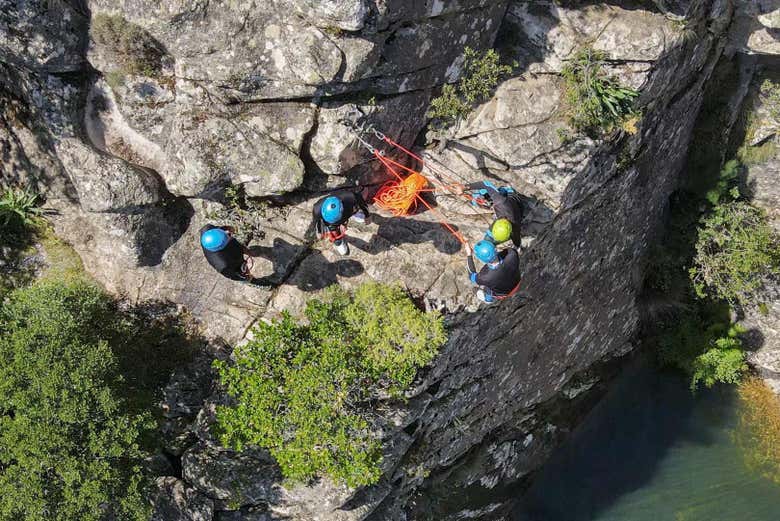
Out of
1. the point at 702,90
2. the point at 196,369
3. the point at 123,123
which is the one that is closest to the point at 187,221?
the point at 123,123

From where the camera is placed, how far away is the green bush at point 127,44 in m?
11.1

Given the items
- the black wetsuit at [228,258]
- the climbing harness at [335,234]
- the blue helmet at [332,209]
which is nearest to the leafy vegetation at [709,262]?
the climbing harness at [335,234]

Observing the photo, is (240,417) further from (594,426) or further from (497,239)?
(594,426)

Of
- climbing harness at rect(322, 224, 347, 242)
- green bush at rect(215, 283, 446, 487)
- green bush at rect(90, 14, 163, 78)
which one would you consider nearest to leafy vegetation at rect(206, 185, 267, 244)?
climbing harness at rect(322, 224, 347, 242)

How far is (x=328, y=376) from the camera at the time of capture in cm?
1112

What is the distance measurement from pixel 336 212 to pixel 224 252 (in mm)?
2176

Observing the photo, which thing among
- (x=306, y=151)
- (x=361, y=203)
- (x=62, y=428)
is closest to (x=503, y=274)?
(x=361, y=203)

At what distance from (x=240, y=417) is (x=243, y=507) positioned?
10.4 ft

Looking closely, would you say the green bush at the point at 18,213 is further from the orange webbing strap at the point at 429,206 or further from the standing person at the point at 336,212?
the orange webbing strap at the point at 429,206

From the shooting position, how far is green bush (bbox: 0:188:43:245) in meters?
12.9

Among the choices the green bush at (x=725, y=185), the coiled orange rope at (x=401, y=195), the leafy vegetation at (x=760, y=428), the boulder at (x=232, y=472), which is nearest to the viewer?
the coiled orange rope at (x=401, y=195)

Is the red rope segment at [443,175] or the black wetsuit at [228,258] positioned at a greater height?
the red rope segment at [443,175]

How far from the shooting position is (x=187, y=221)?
1313cm

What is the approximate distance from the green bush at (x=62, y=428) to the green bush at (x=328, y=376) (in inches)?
76.8
